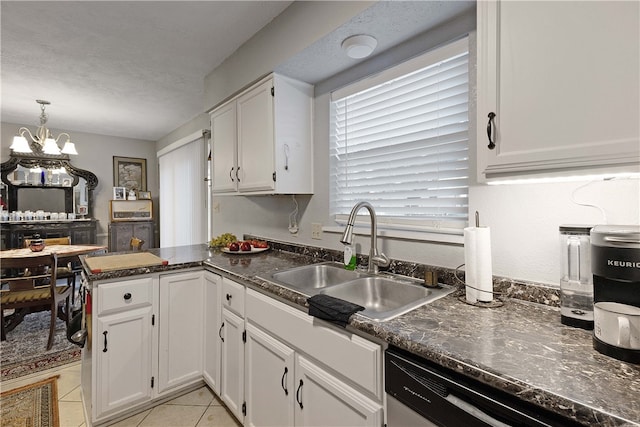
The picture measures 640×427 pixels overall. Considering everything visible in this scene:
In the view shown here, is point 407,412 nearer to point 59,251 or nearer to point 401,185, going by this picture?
point 401,185

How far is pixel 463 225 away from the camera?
54.4 inches

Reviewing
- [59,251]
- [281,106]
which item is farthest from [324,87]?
[59,251]

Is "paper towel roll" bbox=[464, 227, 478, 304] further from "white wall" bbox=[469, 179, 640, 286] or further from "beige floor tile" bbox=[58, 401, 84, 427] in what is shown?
"beige floor tile" bbox=[58, 401, 84, 427]

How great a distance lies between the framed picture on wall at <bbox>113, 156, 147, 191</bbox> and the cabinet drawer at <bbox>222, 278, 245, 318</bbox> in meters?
4.83

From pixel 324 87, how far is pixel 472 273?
4.91ft

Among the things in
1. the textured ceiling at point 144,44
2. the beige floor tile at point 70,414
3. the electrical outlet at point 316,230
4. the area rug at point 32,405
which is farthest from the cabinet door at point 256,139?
the area rug at point 32,405

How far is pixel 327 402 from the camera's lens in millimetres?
1109

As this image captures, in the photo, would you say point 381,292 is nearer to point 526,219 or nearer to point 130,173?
point 526,219

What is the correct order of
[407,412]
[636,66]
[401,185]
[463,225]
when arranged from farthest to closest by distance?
[401,185], [463,225], [407,412], [636,66]

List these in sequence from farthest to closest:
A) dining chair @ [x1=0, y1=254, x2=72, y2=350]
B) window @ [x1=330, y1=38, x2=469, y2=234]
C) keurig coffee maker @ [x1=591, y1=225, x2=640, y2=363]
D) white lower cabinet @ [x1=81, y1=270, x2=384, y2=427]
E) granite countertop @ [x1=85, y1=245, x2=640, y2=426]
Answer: dining chair @ [x1=0, y1=254, x2=72, y2=350]
window @ [x1=330, y1=38, x2=469, y2=234]
white lower cabinet @ [x1=81, y1=270, x2=384, y2=427]
keurig coffee maker @ [x1=591, y1=225, x2=640, y2=363]
granite countertop @ [x1=85, y1=245, x2=640, y2=426]

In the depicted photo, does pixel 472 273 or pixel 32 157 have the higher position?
A: pixel 32 157

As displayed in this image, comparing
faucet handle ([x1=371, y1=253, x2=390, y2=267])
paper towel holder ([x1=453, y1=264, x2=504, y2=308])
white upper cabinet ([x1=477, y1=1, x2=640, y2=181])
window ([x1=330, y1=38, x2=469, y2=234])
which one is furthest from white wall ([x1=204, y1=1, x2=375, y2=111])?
paper towel holder ([x1=453, y1=264, x2=504, y2=308])

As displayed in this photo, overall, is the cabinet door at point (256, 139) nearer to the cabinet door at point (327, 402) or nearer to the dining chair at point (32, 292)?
the cabinet door at point (327, 402)

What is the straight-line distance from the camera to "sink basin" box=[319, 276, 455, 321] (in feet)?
4.44
